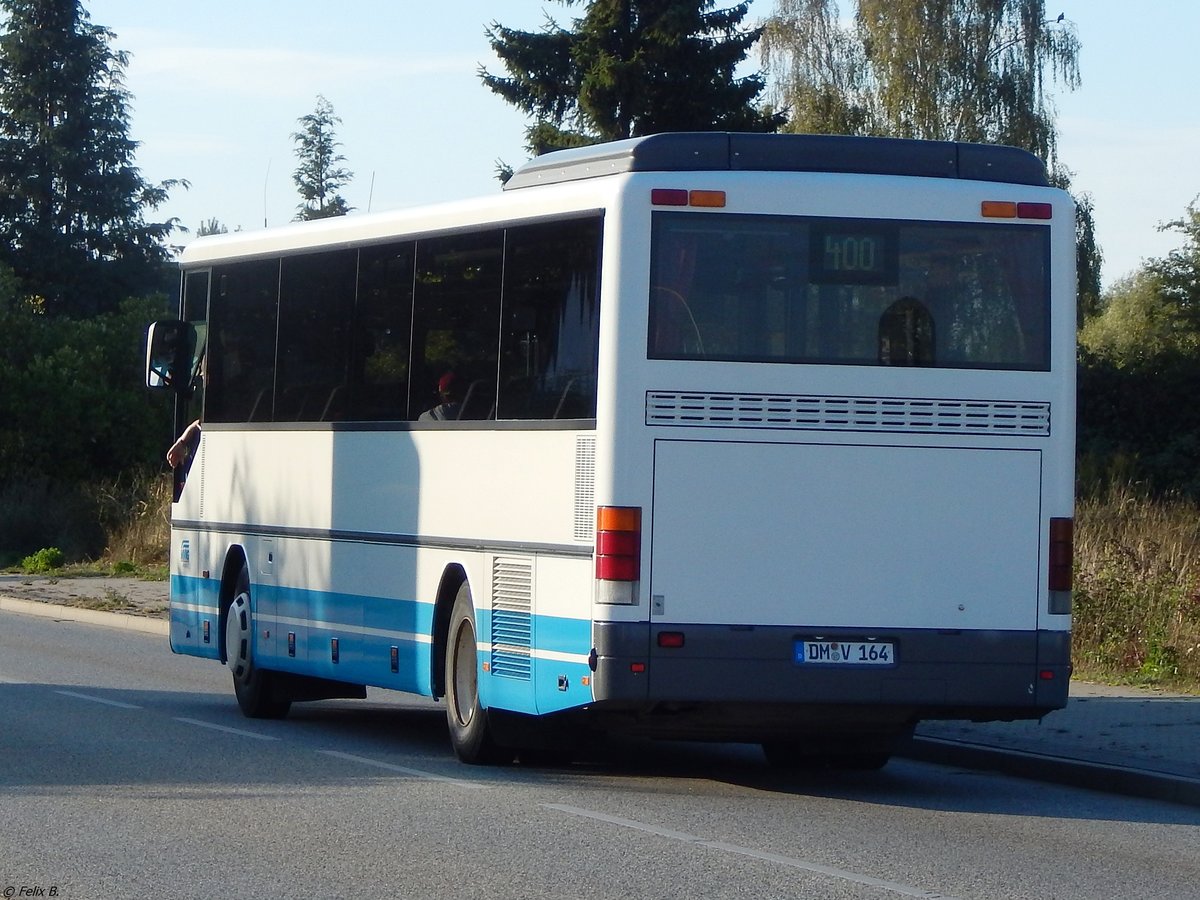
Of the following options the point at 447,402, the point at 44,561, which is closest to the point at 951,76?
the point at 44,561

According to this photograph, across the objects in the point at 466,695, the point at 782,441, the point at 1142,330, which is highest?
the point at 1142,330

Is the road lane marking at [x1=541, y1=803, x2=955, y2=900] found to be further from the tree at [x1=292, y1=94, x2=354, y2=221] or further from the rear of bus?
the tree at [x1=292, y1=94, x2=354, y2=221]

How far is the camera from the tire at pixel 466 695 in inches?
461

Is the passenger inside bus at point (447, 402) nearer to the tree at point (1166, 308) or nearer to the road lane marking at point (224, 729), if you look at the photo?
the road lane marking at point (224, 729)

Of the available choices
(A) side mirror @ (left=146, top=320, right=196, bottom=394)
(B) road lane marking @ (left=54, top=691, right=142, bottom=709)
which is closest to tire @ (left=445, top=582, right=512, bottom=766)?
(B) road lane marking @ (left=54, top=691, right=142, bottom=709)

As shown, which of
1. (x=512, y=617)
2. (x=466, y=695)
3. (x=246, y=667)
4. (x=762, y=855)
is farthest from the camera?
(x=246, y=667)

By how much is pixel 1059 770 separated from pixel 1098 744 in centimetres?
88

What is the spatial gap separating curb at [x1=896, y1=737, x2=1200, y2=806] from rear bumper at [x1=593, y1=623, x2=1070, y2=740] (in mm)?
1050

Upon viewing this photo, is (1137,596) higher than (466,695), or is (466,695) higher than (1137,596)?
(1137,596)

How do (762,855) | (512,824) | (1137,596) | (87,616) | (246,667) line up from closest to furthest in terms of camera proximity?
(762,855)
(512,824)
(246,667)
(1137,596)
(87,616)

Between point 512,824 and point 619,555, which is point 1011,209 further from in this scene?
point 512,824

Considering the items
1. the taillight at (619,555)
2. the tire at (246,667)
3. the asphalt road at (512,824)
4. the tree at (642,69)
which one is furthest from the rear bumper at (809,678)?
the tree at (642,69)

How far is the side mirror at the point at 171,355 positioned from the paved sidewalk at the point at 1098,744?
6388mm

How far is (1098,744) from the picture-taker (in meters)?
12.7
